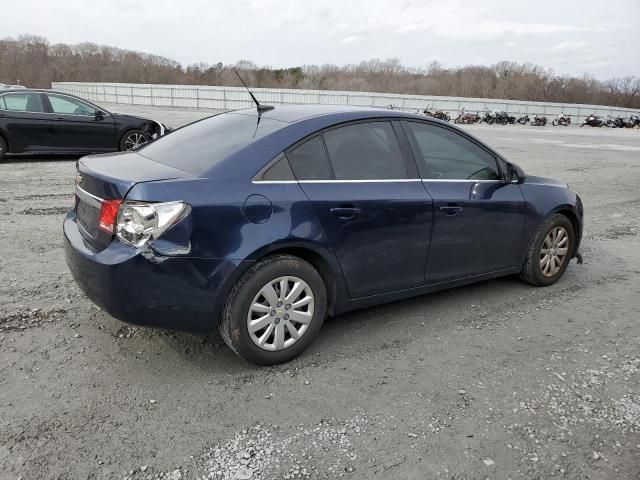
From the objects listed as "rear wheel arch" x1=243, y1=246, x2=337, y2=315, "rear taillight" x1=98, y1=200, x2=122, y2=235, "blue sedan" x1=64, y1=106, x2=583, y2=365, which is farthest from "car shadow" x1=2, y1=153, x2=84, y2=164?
"rear wheel arch" x1=243, y1=246, x2=337, y2=315

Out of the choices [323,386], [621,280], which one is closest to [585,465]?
[323,386]

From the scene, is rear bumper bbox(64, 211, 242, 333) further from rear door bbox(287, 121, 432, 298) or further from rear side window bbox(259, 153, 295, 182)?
rear door bbox(287, 121, 432, 298)

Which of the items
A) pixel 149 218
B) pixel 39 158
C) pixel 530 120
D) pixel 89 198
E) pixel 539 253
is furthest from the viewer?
pixel 530 120

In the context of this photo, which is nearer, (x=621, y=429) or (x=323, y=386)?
(x=621, y=429)

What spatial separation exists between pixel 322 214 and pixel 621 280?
11.8 feet

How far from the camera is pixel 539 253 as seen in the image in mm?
4934

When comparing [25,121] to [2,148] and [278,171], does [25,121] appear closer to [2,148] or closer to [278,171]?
[2,148]

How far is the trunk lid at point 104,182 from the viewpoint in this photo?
3.15 m

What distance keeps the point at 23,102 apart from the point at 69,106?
0.81 metres

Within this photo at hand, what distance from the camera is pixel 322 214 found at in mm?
3479

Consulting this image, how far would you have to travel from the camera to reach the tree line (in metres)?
73.1

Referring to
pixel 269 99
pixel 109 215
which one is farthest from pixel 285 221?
pixel 269 99

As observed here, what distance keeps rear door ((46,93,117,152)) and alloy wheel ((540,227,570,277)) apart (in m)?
9.38

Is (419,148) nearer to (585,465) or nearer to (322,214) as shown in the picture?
(322,214)
